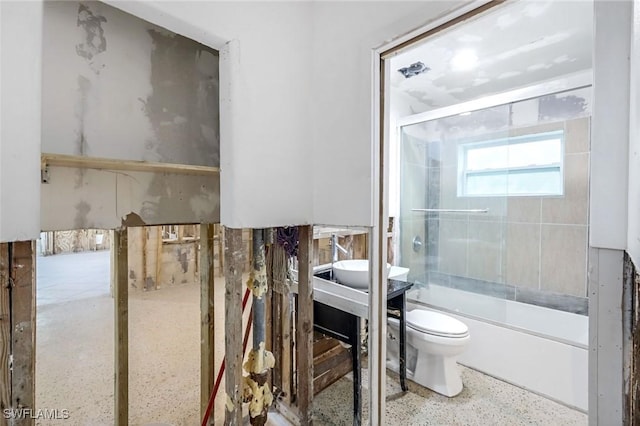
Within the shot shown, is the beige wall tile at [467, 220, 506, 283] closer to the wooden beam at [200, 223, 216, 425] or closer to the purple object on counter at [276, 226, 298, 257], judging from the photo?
the purple object on counter at [276, 226, 298, 257]

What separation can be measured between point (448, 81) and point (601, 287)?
242 centimetres

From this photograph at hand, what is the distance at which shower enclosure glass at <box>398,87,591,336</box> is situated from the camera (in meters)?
2.55

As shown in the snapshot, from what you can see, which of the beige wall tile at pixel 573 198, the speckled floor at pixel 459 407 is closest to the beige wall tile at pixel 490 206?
the beige wall tile at pixel 573 198

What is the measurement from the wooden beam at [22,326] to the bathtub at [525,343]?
265 cm

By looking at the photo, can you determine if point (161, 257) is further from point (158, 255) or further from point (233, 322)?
point (233, 322)

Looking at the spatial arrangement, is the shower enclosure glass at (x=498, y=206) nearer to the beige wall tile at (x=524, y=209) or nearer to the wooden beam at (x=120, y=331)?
the beige wall tile at (x=524, y=209)

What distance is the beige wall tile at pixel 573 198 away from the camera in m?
2.50

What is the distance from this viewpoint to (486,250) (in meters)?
2.97

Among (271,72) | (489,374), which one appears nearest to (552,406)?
(489,374)

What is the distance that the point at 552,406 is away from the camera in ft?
6.48

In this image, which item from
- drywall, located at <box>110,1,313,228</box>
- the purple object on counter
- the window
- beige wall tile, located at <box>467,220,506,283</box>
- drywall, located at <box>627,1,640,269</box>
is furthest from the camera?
beige wall tile, located at <box>467,220,506,283</box>

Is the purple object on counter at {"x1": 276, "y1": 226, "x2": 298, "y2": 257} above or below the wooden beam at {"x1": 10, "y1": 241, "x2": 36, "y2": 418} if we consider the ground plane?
above

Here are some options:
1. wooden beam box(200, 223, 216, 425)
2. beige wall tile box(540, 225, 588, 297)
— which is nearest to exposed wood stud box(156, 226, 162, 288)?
wooden beam box(200, 223, 216, 425)

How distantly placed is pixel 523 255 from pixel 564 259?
30 cm
